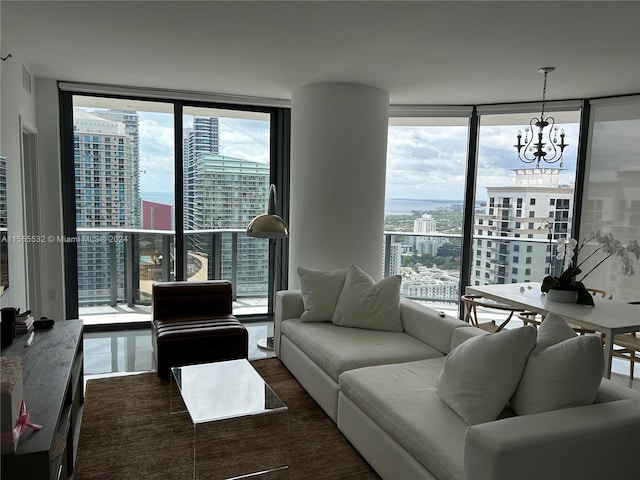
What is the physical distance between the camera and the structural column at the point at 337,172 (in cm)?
480

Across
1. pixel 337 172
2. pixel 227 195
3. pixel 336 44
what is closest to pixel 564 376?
pixel 336 44

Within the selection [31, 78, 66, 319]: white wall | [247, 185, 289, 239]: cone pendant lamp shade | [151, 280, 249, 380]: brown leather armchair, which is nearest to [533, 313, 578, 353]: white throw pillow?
[151, 280, 249, 380]: brown leather armchair

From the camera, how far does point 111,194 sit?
17.1 ft

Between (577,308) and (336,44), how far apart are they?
2657 mm

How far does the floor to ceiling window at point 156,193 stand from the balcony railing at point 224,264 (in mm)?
12

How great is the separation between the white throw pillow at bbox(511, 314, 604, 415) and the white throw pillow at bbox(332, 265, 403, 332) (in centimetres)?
161

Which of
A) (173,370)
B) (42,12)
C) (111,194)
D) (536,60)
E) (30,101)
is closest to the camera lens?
(42,12)

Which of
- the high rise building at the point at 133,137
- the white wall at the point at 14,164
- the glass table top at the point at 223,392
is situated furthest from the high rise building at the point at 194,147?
the glass table top at the point at 223,392

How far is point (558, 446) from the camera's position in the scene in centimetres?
178

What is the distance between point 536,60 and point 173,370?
3605mm

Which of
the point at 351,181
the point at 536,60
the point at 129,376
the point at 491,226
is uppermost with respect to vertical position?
the point at 536,60

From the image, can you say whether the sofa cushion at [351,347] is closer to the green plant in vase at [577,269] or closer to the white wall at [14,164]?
the green plant in vase at [577,269]

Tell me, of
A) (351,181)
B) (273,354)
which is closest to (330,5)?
(351,181)

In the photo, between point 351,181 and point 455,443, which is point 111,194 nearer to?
point 351,181
